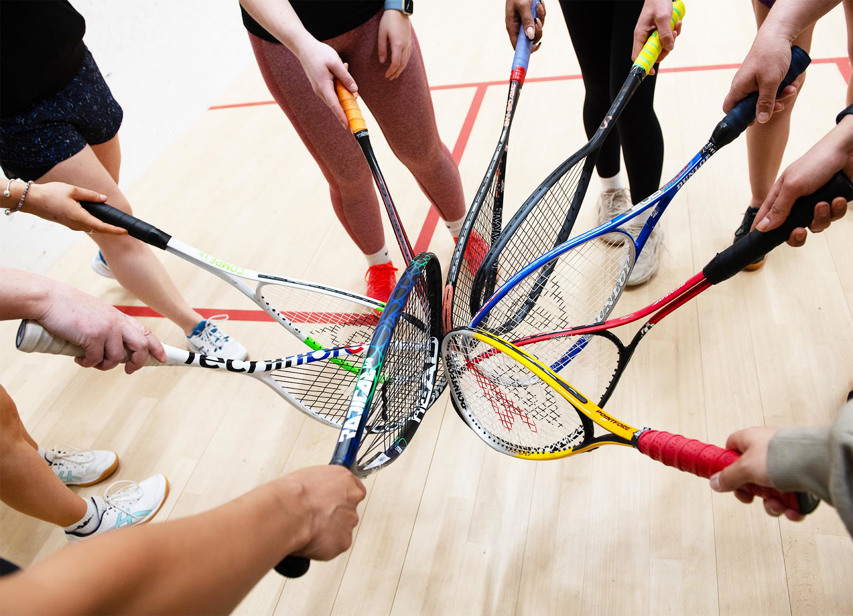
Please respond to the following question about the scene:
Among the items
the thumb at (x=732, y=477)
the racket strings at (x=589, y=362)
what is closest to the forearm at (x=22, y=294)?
the racket strings at (x=589, y=362)

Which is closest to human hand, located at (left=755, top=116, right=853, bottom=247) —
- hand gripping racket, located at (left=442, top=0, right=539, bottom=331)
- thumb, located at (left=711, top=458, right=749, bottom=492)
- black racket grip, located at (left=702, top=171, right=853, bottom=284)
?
black racket grip, located at (left=702, top=171, right=853, bottom=284)

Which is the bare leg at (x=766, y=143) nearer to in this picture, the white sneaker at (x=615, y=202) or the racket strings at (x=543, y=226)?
the white sneaker at (x=615, y=202)

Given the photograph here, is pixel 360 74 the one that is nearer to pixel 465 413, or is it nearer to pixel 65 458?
pixel 465 413

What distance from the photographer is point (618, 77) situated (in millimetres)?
1387

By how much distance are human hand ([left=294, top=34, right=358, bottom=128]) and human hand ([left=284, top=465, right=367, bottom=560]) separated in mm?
771

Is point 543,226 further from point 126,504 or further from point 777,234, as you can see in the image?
point 126,504

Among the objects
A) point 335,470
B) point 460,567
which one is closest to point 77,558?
point 335,470

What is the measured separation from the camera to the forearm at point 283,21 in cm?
116

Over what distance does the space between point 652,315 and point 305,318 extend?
3.18 ft

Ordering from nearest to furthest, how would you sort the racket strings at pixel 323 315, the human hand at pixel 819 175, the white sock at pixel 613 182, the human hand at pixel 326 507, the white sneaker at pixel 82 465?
the human hand at pixel 326 507, the human hand at pixel 819 175, the white sneaker at pixel 82 465, the racket strings at pixel 323 315, the white sock at pixel 613 182

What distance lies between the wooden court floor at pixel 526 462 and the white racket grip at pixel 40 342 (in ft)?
1.97

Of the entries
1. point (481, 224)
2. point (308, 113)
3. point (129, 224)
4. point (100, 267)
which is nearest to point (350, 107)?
point (308, 113)

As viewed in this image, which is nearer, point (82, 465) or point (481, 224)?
point (481, 224)

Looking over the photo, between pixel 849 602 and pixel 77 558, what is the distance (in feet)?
4.05
